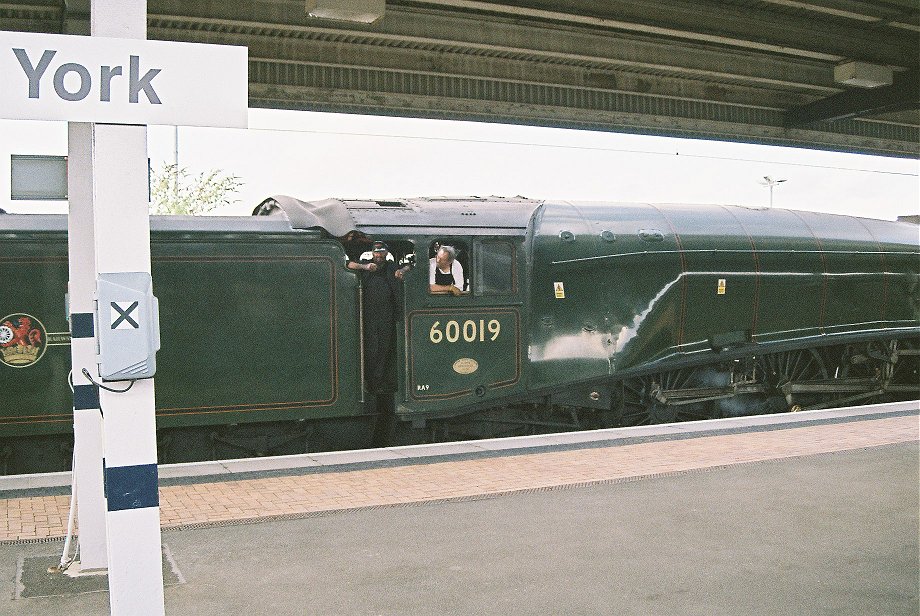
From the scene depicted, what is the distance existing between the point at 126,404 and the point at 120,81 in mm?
1142

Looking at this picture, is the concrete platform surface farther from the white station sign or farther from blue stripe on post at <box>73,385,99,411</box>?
the white station sign

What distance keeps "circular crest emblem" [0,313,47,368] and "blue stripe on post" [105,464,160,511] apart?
559 centimetres

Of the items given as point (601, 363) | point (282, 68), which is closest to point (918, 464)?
point (601, 363)

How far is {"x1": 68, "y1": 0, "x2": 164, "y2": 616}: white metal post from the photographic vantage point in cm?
340

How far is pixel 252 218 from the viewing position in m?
9.49

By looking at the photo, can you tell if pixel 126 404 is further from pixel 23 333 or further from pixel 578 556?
pixel 23 333

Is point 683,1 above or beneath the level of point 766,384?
above

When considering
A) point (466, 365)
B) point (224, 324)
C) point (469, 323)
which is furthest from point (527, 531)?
point (224, 324)

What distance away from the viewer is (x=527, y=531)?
19.6ft

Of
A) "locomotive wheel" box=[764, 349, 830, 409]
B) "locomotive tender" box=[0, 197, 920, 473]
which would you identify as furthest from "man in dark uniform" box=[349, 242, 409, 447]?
"locomotive wheel" box=[764, 349, 830, 409]

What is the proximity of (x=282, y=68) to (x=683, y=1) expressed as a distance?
523 cm

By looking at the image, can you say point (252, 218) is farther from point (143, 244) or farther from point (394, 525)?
point (143, 244)

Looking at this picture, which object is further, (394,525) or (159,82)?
(394,525)

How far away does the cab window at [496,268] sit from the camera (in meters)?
9.93
